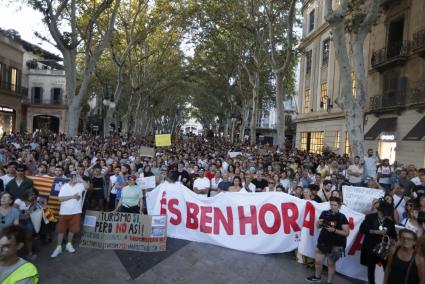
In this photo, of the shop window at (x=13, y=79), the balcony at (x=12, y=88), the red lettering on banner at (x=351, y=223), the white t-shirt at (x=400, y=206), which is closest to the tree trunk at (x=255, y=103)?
the white t-shirt at (x=400, y=206)

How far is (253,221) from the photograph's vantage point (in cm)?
835

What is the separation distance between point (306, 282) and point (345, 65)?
8.84 meters

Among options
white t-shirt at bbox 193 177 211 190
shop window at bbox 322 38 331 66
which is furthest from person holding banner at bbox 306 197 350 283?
shop window at bbox 322 38 331 66

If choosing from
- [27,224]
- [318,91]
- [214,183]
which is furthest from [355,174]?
[318,91]

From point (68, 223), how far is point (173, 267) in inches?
91.3

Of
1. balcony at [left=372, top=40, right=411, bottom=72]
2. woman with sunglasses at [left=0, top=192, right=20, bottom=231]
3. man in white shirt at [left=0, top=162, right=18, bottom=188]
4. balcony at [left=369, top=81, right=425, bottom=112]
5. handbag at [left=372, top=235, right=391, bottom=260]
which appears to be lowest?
handbag at [left=372, top=235, right=391, bottom=260]

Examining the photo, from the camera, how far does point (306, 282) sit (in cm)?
711

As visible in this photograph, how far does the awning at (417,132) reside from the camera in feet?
59.6

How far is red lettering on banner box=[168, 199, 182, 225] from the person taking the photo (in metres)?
8.94

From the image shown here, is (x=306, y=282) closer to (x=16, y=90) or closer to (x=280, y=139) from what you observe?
(x=280, y=139)

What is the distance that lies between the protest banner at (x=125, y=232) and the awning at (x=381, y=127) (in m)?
17.3

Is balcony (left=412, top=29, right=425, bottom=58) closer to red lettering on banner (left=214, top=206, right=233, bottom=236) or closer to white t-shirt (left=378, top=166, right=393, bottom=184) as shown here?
white t-shirt (left=378, top=166, right=393, bottom=184)

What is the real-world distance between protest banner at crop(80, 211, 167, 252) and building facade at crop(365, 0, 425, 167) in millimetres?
14263

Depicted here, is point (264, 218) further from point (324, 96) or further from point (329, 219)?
point (324, 96)
